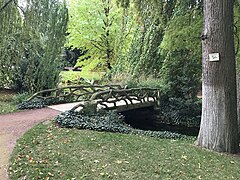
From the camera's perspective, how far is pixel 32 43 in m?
9.28

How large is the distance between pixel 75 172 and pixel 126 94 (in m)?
5.83

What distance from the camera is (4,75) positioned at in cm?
1057

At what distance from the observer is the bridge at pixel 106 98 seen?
26.5 ft

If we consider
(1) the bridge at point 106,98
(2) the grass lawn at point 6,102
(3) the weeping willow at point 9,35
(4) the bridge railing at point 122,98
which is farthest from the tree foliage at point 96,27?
(3) the weeping willow at point 9,35

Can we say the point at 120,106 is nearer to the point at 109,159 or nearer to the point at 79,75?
the point at 109,159

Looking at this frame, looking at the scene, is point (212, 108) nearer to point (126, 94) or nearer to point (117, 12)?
point (126, 94)

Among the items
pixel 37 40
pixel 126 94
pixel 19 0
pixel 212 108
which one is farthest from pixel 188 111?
pixel 19 0

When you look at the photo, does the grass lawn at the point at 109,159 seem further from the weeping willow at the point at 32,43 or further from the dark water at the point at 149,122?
the weeping willow at the point at 32,43

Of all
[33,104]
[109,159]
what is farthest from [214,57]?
[33,104]

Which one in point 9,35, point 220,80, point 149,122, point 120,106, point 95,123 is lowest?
point 149,122

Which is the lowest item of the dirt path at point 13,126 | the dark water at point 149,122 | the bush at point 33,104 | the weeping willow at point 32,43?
the dark water at point 149,122

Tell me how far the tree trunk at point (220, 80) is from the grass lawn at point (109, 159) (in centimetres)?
40

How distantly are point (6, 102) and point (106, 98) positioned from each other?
389cm

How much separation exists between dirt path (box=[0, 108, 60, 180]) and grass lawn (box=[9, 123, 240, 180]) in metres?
0.14
